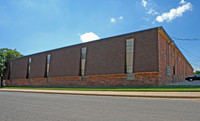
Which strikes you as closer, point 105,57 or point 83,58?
point 105,57

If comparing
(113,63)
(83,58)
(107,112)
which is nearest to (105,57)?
(113,63)

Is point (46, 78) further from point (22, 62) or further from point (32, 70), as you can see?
point (22, 62)

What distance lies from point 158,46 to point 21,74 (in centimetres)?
3524

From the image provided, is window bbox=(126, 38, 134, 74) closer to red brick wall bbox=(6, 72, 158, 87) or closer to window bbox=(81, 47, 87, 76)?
red brick wall bbox=(6, 72, 158, 87)

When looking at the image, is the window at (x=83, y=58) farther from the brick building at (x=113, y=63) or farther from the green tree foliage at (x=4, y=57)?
the green tree foliage at (x=4, y=57)

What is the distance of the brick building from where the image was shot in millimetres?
19844

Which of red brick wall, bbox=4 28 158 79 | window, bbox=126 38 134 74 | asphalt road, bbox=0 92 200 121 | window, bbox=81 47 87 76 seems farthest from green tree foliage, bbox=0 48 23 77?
asphalt road, bbox=0 92 200 121

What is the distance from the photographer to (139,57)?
2064cm

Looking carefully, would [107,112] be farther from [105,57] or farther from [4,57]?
[4,57]

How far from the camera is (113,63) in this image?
A: 74.6ft

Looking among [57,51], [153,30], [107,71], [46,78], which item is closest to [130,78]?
[107,71]

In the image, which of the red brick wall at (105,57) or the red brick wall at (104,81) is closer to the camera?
the red brick wall at (104,81)

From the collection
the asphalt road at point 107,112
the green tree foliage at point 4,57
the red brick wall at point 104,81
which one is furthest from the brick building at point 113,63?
the green tree foliage at point 4,57

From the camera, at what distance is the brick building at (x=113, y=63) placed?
781 inches
